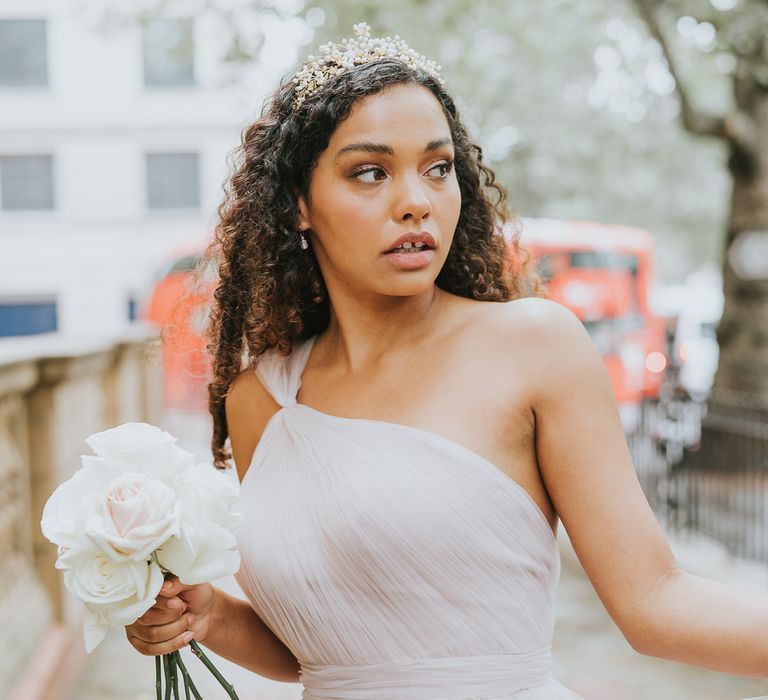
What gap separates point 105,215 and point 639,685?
29.4 meters

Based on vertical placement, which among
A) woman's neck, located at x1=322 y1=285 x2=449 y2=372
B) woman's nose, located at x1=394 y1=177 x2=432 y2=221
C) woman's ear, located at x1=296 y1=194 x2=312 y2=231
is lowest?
woman's neck, located at x1=322 y1=285 x2=449 y2=372

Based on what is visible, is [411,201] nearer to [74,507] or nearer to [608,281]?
[74,507]

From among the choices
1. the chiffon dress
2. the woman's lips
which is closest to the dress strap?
the chiffon dress

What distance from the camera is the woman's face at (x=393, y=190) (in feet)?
6.80

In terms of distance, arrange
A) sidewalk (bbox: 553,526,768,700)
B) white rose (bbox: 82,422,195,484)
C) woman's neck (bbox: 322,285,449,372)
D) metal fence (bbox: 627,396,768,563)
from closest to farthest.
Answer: white rose (bbox: 82,422,195,484), woman's neck (bbox: 322,285,449,372), sidewalk (bbox: 553,526,768,700), metal fence (bbox: 627,396,768,563)

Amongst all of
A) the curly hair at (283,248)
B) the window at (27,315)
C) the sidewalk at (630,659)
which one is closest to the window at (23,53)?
the window at (27,315)

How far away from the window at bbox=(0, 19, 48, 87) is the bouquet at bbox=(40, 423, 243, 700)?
3360 cm

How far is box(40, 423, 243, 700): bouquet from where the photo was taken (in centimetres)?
171

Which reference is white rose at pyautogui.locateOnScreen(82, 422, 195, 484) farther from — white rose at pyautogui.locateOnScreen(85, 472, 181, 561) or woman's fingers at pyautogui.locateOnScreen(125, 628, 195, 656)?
woman's fingers at pyautogui.locateOnScreen(125, 628, 195, 656)

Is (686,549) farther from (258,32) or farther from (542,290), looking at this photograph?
(258,32)

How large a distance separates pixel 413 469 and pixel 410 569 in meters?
0.18

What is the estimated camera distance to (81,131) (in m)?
32.6

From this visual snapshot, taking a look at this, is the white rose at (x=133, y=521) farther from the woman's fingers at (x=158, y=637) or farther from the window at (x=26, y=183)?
the window at (x=26, y=183)

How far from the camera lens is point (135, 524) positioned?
171 cm
